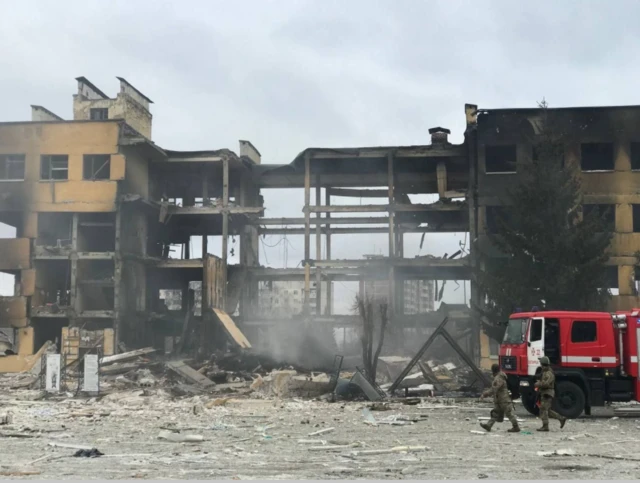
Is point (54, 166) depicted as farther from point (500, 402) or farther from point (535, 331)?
point (500, 402)

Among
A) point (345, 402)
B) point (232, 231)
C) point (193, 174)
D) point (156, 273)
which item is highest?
point (193, 174)

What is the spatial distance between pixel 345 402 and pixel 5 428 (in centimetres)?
876

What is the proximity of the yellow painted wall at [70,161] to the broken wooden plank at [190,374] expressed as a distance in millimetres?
12215

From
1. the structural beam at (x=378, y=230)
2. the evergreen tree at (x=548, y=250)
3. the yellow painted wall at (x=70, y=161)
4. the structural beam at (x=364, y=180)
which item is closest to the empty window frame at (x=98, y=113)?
the yellow painted wall at (x=70, y=161)

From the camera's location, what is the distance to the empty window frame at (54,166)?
1393 inches

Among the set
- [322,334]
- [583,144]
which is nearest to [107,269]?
[322,334]

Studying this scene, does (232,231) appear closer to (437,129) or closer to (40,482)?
(437,129)

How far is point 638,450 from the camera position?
37.2 feet

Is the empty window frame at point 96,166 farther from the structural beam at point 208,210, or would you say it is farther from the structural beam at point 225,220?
the structural beam at point 225,220

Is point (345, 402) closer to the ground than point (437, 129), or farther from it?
closer to the ground

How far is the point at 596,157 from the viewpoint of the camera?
36625mm

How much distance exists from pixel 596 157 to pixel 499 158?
16.0 ft

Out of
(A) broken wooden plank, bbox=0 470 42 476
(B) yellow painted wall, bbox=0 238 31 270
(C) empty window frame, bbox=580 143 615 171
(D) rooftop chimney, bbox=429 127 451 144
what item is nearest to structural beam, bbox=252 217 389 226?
(D) rooftop chimney, bbox=429 127 451 144

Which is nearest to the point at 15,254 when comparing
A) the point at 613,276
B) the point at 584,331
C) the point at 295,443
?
the point at 295,443
